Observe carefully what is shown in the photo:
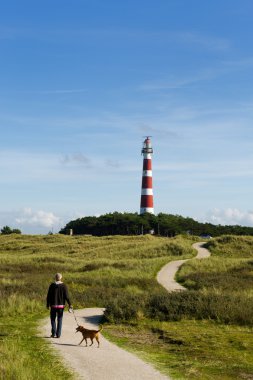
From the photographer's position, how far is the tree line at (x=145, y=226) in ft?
330

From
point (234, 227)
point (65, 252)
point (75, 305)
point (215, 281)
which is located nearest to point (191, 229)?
point (234, 227)

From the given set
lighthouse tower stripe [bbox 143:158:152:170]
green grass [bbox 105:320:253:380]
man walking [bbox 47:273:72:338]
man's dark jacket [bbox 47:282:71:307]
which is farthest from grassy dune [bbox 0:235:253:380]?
lighthouse tower stripe [bbox 143:158:152:170]

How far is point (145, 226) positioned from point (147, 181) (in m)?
10.4

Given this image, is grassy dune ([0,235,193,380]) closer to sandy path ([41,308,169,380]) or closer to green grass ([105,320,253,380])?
sandy path ([41,308,169,380])

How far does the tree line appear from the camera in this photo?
10056 cm

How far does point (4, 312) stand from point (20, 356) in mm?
8849

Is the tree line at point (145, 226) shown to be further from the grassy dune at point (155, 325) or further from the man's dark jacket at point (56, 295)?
the man's dark jacket at point (56, 295)

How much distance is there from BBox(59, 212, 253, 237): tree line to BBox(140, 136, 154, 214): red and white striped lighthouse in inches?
90.0

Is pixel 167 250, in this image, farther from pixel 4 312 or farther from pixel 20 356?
pixel 20 356

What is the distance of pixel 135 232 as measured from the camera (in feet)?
344

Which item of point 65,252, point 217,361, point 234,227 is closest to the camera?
point 217,361

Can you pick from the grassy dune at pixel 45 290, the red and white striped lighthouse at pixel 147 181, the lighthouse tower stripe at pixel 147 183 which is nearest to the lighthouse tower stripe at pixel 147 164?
the red and white striped lighthouse at pixel 147 181

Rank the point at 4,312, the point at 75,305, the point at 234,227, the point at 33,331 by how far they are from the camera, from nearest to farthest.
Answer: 1. the point at 33,331
2. the point at 4,312
3. the point at 75,305
4. the point at 234,227

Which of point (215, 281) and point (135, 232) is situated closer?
point (215, 281)
